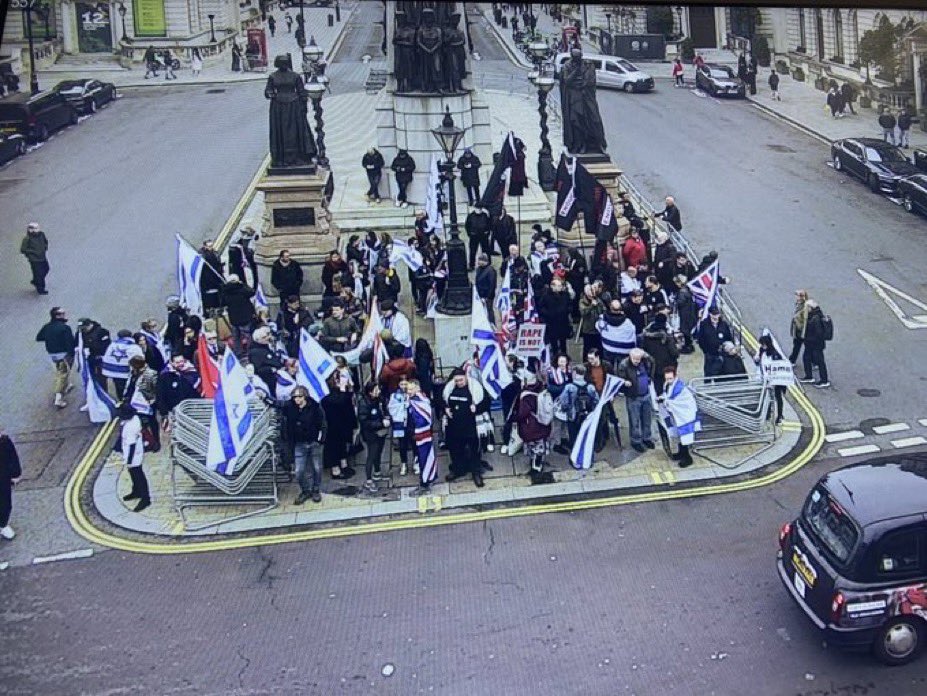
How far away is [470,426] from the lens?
41.4 feet

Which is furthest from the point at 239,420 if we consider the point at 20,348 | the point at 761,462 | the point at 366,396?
the point at 761,462

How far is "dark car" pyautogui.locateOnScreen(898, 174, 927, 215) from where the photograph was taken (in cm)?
1936

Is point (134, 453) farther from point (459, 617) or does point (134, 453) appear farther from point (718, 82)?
point (718, 82)

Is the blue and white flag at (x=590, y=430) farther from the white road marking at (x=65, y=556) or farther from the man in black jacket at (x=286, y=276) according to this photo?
the man in black jacket at (x=286, y=276)

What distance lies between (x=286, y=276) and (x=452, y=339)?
301cm

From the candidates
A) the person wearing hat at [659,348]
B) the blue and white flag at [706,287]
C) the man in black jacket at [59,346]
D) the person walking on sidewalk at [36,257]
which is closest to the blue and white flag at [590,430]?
the person wearing hat at [659,348]

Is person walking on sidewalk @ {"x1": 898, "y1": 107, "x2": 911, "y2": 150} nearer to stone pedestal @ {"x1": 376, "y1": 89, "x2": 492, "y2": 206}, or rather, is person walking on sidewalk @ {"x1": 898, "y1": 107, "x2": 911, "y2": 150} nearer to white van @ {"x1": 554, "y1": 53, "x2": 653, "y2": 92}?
white van @ {"x1": 554, "y1": 53, "x2": 653, "y2": 92}

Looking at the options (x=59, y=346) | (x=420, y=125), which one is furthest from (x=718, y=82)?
(x=59, y=346)

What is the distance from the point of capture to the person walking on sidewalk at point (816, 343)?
48.5ft

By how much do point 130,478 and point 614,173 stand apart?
10235 mm

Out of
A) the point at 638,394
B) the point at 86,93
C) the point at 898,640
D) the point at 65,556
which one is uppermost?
the point at 86,93

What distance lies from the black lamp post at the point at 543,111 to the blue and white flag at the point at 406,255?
4784 mm

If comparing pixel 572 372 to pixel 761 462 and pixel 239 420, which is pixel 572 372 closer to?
pixel 761 462

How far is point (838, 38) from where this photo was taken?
1633 cm
